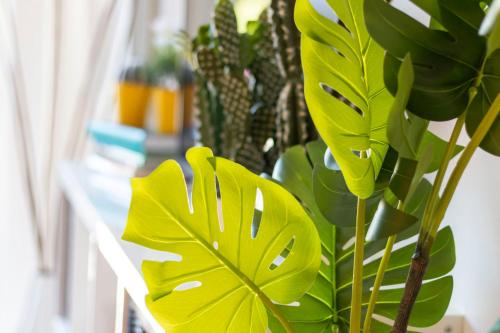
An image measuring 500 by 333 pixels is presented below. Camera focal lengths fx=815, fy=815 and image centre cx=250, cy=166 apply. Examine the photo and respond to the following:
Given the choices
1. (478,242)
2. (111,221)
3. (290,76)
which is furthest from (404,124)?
(111,221)

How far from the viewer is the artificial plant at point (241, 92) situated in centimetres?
146

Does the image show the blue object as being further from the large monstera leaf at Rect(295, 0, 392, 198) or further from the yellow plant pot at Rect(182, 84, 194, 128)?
the large monstera leaf at Rect(295, 0, 392, 198)

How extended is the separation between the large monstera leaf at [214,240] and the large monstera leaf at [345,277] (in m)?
0.07

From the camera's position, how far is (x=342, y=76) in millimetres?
644

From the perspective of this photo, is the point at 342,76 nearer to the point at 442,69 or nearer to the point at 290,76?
the point at 442,69

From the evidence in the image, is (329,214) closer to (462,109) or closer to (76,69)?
(462,109)

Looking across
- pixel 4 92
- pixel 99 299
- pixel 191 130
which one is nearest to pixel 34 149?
pixel 4 92

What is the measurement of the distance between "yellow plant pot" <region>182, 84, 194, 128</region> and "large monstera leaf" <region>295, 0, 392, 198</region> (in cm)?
148

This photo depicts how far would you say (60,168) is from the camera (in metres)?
2.12

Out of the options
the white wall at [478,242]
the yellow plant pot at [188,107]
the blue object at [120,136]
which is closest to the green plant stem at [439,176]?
the white wall at [478,242]

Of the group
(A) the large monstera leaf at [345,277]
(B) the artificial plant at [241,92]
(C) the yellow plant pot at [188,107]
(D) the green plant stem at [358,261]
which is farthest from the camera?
(C) the yellow plant pot at [188,107]

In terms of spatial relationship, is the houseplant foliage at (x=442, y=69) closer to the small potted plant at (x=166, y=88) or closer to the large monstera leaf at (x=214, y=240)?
the large monstera leaf at (x=214, y=240)

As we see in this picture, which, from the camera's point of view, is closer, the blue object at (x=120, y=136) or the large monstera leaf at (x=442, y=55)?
the large monstera leaf at (x=442, y=55)

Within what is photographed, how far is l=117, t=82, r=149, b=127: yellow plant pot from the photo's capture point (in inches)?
86.8
